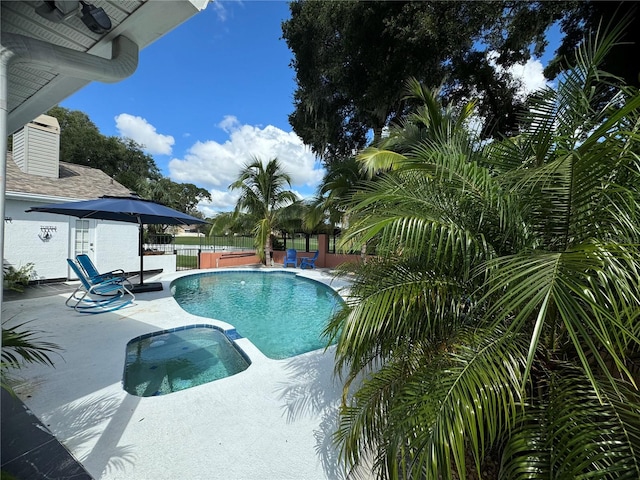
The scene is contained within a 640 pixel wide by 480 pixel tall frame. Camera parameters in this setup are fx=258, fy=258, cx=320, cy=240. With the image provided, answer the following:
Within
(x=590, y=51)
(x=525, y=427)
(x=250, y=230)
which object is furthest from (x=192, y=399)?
(x=250, y=230)

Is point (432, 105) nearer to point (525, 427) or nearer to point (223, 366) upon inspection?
point (525, 427)

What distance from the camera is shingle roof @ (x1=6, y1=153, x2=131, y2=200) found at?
8.92 m

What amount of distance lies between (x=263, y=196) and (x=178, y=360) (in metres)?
11.6

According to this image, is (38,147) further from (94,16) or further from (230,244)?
(94,16)

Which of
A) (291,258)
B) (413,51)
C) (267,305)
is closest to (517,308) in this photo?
(267,305)

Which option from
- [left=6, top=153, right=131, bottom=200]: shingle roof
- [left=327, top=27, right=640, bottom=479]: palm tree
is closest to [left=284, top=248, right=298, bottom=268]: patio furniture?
[left=6, top=153, right=131, bottom=200]: shingle roof

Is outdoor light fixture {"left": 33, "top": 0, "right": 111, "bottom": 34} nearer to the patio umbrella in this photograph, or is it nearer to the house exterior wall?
the patio umbrella

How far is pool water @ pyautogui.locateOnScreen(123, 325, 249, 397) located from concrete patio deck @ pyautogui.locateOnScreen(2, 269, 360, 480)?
0.33 metres

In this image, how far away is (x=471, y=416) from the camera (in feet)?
4.44

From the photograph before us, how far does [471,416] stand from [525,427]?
1.53 ft

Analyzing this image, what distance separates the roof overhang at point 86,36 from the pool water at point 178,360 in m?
3.55

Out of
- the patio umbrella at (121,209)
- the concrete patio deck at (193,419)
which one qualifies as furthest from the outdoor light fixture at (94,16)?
the patio umbrella at (121,209)

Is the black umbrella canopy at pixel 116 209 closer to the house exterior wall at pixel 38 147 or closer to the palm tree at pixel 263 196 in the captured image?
the house exterior wall at pixel 38 147

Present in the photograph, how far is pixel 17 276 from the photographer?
25.8 ft
